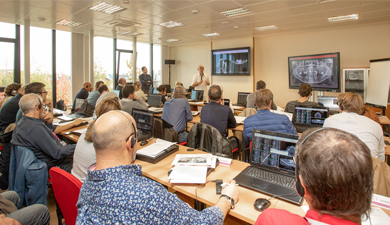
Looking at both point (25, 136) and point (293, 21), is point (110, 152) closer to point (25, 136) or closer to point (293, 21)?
point (25, 136)

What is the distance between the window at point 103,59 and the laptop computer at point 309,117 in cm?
810

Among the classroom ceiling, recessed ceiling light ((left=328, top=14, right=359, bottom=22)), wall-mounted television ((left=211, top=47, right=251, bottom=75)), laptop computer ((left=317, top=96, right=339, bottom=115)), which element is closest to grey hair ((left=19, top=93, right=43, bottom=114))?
the classroom ceiling

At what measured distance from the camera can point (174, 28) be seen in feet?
24.4

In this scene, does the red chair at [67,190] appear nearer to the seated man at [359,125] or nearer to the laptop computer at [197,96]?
A: the seated man at [359,125]

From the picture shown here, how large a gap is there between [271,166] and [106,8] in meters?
5.21

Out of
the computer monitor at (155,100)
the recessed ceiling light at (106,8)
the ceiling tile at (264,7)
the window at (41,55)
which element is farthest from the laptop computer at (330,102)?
the window at (41,55)

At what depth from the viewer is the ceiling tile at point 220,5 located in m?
4.75

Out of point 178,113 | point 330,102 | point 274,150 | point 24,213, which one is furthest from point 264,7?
point 24,213

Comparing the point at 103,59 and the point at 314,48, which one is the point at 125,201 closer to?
the point at 314,48

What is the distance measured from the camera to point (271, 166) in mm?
1750

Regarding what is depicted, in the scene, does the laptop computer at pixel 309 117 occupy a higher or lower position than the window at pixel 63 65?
lower

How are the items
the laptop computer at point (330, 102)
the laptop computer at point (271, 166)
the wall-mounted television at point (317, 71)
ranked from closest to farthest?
the laptop computer at point (271, 166), the laptop computer at point (330, 102), the wall-mounted television at point (317, 71)

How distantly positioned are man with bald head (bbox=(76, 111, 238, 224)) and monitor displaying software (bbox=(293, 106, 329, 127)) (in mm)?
2677

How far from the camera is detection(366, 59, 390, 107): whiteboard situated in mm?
5164
